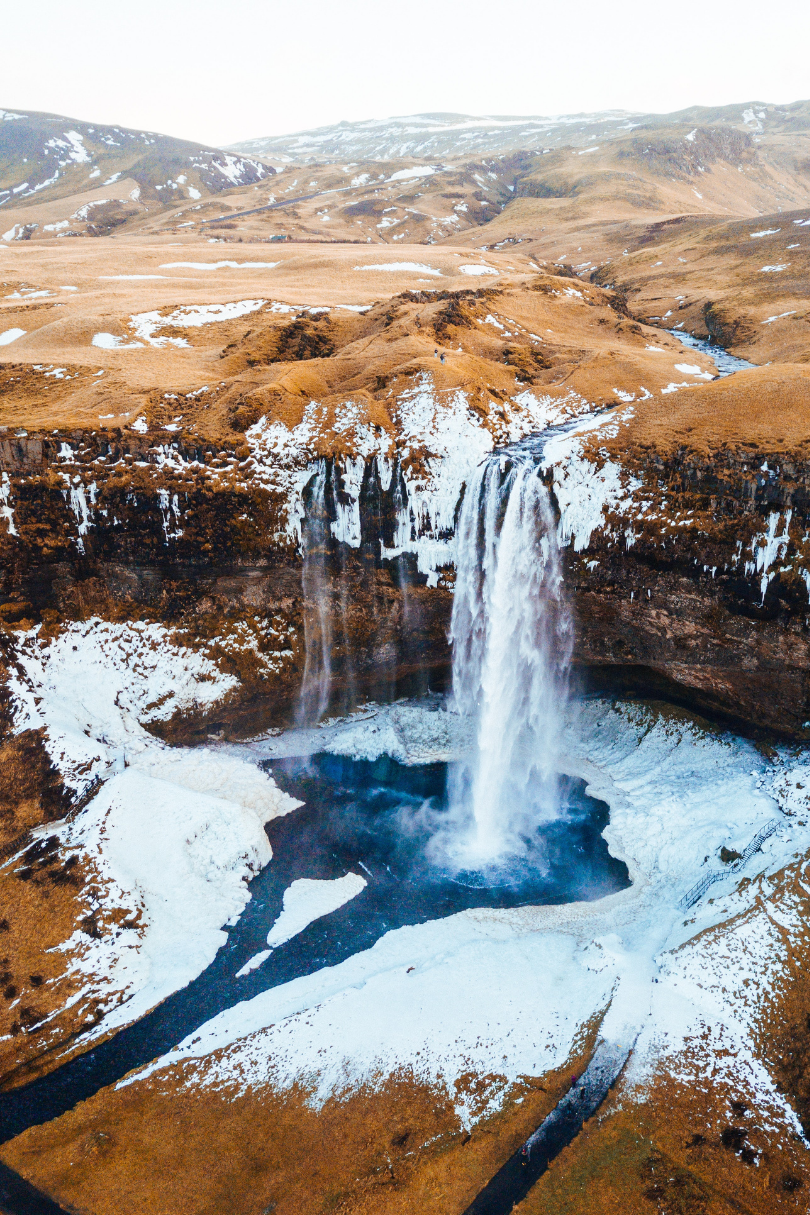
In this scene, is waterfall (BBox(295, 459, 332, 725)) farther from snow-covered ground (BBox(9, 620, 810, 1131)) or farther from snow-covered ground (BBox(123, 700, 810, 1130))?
snow-covered ground (BBox(123, 700, 810, 1130))

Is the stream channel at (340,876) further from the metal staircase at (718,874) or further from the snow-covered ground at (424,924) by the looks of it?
the metal staircase at (718,874)

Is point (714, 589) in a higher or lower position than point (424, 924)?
higher

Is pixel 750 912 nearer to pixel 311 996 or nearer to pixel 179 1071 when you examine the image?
pixel 311 996

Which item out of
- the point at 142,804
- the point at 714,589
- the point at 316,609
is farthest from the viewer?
the point at 316,609

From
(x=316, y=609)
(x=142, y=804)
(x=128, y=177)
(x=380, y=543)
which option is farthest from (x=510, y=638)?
(x=128, y=177)

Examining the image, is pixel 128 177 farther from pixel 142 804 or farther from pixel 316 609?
pixel 142 804

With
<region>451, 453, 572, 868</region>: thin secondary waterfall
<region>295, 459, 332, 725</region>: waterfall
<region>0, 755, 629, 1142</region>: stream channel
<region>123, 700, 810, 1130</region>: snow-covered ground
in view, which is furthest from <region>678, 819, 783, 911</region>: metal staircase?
<region>295, 459, 332, 725</region>: waterfall
